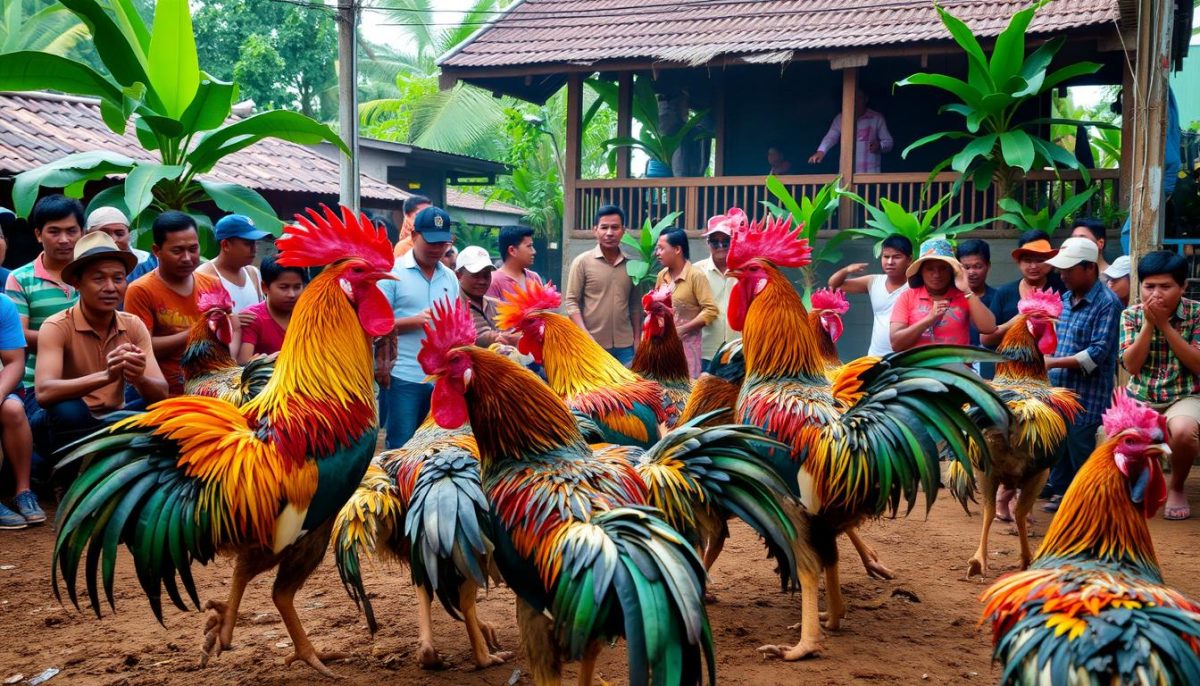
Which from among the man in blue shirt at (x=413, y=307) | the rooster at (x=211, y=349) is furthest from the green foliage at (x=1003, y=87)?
the rooster at (x=211, y=349)

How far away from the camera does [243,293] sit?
5992 millimetres

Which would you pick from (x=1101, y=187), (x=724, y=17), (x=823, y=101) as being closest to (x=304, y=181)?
(x=724, y=17)

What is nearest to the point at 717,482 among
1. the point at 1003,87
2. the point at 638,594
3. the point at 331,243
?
the point at 638,594

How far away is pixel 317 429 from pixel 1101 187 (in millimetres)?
10570

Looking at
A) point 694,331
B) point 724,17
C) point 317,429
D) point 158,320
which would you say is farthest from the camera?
point 724,17

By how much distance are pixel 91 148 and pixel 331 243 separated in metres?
10.2

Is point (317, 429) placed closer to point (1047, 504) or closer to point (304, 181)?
point (1047, 504)

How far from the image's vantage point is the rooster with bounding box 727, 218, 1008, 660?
156 inches

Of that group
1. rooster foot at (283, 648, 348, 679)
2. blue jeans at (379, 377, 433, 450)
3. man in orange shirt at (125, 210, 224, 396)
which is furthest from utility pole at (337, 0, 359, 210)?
rooster foot at (283, 648, 348, 679)

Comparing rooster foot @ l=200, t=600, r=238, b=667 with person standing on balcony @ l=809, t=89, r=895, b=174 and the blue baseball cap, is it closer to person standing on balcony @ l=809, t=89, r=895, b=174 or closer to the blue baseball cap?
the blue baseball cap

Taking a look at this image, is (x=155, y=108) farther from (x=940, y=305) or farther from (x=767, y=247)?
(x=940, y=305)

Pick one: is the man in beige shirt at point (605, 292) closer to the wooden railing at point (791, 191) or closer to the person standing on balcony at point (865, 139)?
the wooden railing at point (791, 191)

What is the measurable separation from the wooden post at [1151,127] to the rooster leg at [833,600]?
418 centimetres

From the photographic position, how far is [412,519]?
3213mm
